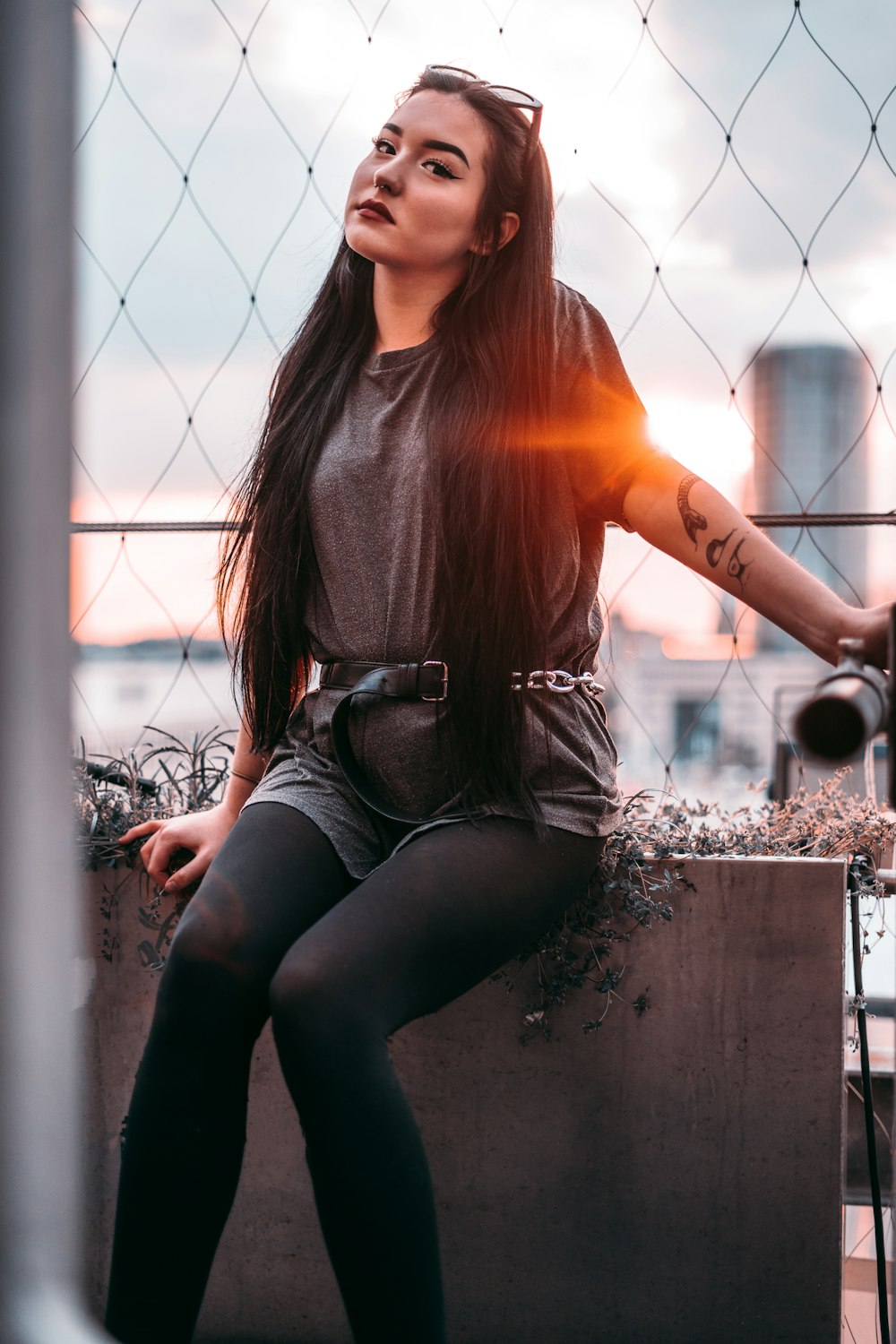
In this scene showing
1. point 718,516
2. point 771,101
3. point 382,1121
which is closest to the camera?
point 382,1121

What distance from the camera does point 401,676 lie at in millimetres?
1029

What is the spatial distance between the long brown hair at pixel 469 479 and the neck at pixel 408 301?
0.06 feet

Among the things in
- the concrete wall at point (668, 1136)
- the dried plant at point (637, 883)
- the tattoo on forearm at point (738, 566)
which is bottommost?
the concrete wall at point (668, 1136)

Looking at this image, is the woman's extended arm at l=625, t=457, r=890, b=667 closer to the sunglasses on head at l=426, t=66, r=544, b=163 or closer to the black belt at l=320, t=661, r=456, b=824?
the black belt at l=320, t=661, r=456, b=824

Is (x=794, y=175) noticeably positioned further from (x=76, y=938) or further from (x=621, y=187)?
(x=76, y=938)

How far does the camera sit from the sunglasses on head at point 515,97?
1111 millimetres

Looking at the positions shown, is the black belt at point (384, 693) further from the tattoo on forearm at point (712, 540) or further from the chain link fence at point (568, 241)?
the chain link fence at point (568, 241)

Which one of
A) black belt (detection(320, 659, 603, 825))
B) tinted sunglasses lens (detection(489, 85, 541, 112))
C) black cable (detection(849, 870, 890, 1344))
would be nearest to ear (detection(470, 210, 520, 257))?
tinted sunglasses lens (detection(489, 85, 541, 112))

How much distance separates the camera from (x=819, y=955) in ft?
3.84

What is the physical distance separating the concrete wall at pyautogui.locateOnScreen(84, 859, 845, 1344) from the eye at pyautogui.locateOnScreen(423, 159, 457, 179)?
30.0 inches

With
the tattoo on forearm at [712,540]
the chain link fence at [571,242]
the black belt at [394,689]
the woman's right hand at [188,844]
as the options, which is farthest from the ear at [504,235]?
the woman's right hand at [188,844]

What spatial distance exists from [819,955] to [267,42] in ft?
4.82

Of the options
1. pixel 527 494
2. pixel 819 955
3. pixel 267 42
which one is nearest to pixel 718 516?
pixel 527 494

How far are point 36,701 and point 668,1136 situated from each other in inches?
39.1
